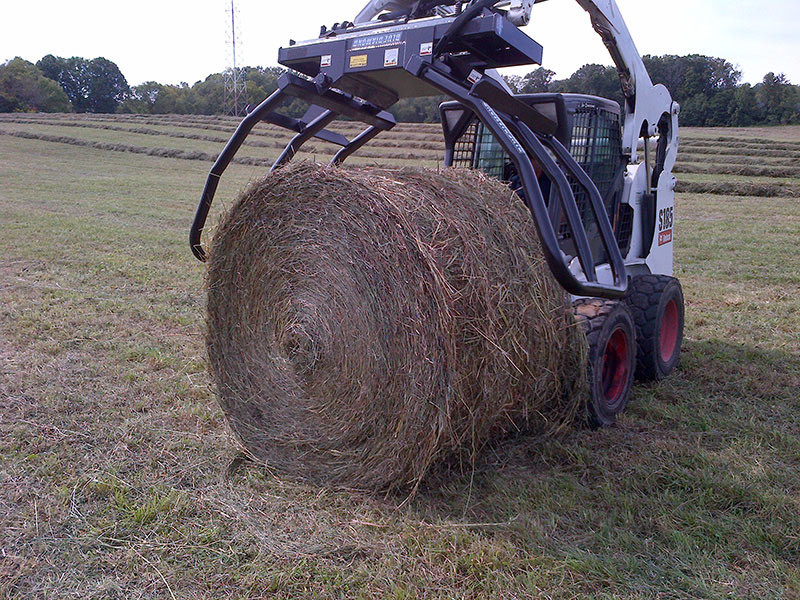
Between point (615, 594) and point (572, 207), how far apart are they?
156 cm

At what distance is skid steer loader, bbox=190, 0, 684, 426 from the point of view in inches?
120

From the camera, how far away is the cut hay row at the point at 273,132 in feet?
96.6

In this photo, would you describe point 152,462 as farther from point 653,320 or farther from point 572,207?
point 653,320

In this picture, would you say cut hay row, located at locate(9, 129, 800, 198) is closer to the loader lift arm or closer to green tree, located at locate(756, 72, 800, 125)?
the loader lift arm

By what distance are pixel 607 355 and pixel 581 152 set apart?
4.29 feet

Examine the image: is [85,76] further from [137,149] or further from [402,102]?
[402,102]

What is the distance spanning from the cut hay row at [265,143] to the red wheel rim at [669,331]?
1697cm

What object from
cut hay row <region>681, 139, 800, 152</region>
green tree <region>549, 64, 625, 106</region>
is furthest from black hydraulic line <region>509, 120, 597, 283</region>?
cut hay row <region>681, 139, 800, 152</region>

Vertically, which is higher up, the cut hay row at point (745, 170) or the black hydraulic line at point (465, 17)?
the black hydraulic line at point (465, 17)

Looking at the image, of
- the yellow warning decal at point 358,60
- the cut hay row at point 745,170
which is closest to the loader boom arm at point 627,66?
Answer: the yellow warning decal at point 358,60

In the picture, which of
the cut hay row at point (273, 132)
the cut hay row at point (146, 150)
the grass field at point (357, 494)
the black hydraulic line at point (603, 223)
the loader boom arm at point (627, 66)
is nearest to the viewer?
the grass field at point (357, 494)

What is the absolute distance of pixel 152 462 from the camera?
3363 mm

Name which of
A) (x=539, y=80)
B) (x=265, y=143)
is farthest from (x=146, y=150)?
(x=539, y=80)

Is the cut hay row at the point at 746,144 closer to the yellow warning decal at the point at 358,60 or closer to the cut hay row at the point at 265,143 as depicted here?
the cut hay row at the point at 265,143
